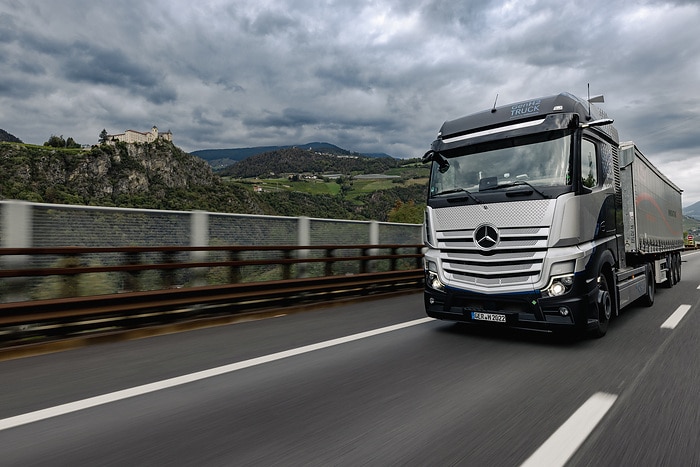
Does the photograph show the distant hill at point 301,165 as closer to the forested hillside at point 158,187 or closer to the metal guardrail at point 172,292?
the forested hillside at point 158,187

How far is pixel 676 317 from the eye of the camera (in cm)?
786

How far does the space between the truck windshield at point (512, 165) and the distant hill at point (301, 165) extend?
142 meters

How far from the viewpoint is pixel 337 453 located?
2.77 metres

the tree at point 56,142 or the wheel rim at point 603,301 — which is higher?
the tree at point 56,142

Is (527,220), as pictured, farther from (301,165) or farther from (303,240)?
(301,165)

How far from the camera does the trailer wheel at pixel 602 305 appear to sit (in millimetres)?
5852

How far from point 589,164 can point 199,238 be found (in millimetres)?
5827

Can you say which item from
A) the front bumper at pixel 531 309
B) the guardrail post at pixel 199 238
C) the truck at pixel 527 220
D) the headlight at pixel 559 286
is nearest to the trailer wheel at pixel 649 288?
the truck at pixel 527 220

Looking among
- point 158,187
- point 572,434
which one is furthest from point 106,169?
point 572,434

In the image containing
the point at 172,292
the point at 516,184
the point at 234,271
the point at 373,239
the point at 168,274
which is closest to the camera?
the point at 516,184

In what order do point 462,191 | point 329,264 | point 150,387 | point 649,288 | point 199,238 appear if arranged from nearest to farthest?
point 150,387 < point 462,191 < point 199,238 < point 649,288 < point 329,264

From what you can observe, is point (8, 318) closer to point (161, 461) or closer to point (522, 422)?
point (161, 461)

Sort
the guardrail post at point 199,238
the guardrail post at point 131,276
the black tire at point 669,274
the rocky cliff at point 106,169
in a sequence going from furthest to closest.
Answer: the rocky cliff at point 106,169
the black tire at point 669,274
the guardrail post at point 199,238
the guardrail post at point 131,276

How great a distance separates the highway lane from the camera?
2799 millimetres
